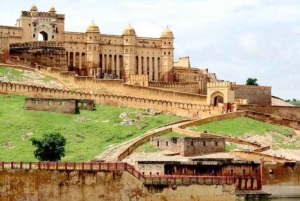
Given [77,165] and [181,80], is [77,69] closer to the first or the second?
[181,80]

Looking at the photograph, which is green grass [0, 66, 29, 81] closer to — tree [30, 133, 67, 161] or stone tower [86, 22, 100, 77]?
stone tower [86, 22, 100, 77]

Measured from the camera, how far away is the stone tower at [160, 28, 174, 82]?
81.9 m

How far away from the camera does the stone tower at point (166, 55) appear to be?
3226 inches

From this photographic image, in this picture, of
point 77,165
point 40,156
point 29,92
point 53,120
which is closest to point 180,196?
point 77,165

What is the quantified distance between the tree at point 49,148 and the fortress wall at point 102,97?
13963 mm

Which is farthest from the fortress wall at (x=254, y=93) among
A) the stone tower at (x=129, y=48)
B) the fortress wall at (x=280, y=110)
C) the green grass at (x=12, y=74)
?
the green grass at (x=12, y=74)

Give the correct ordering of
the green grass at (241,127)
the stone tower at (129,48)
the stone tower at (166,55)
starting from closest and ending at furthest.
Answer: the green grass at (241,127) < the stone tower at (129,48) < the stone tower at (166,55)

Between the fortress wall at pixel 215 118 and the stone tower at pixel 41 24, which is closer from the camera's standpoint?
the fortress wall at pixel 215 118

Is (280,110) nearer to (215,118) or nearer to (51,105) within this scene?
(215,118)

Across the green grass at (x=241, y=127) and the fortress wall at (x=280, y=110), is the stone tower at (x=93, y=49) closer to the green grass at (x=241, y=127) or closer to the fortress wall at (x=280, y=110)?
the fortress wall at (x=280, y=110)

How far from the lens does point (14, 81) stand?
2788 inches

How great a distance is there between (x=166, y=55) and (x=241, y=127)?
19.5 m

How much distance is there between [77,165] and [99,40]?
40287 mm

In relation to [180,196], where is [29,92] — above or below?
above
